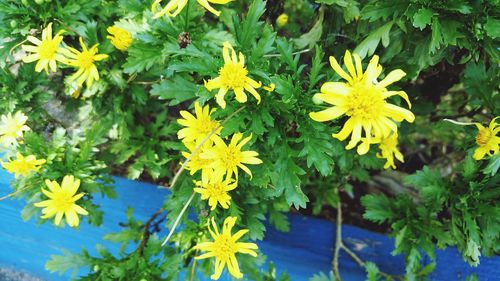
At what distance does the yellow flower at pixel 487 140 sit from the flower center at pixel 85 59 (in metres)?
1.21

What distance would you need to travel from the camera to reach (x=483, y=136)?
1365 mm

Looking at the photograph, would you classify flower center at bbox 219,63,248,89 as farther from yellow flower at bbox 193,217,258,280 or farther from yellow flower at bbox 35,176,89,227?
yellow flower at bbox 35,176,89,227

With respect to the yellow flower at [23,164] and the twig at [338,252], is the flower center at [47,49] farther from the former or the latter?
the twig at [338,252]

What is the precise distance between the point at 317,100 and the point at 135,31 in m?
0.67

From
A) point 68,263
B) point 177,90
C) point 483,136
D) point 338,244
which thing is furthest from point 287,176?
point 68,263

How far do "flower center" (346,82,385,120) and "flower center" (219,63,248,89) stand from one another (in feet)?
0.86

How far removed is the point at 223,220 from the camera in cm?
143

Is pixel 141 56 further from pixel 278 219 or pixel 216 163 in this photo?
pixel 278 219

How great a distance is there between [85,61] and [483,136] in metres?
1.25

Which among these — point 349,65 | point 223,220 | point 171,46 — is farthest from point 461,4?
point 223,220

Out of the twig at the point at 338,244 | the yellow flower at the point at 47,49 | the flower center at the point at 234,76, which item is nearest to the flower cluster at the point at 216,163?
the flower center at the point at 234,76

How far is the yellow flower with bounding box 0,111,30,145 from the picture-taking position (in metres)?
1.50

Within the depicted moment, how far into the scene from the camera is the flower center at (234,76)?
1.12 metres

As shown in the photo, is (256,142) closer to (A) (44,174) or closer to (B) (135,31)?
(B) (135,31)
